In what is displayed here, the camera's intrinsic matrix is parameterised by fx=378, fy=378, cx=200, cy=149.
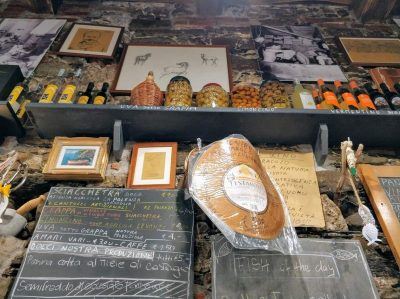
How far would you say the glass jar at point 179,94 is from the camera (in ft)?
10.0

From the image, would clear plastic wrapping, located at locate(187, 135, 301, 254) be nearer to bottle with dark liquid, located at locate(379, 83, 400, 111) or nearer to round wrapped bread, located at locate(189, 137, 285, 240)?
round wrapped bread, located at locate(189, 137, 285, 240)

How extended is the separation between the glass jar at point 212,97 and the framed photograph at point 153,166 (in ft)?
1.36

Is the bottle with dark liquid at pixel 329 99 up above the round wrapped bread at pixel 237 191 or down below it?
above

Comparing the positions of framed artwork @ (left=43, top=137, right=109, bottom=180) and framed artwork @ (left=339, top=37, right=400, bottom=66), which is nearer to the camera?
framed artwork @ (left=43, top=137, right=109, bottom=180)

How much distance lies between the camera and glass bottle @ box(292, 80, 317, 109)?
3138mm

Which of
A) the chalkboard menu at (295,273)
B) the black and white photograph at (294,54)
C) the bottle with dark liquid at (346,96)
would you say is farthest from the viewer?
the black and white photograph at (294,54)

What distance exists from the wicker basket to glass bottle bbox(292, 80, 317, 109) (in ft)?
3.81

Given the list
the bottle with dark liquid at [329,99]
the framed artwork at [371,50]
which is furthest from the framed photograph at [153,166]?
the framed artwork at [371,50]

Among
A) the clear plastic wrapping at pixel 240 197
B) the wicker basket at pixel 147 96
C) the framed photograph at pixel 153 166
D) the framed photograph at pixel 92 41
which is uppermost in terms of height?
the framed photograph at pixel 92 41

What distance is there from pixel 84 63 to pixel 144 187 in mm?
1761

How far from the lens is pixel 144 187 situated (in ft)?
8.88

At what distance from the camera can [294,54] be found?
3957mm

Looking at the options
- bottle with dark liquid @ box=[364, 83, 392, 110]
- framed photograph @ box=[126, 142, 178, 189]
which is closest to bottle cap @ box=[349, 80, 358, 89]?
bottle with dark liquid @ box=[364, 83, 392, 110]

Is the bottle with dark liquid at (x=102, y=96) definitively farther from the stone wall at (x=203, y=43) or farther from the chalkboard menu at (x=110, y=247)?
the chalkboard menu at (x=110, y=247)
